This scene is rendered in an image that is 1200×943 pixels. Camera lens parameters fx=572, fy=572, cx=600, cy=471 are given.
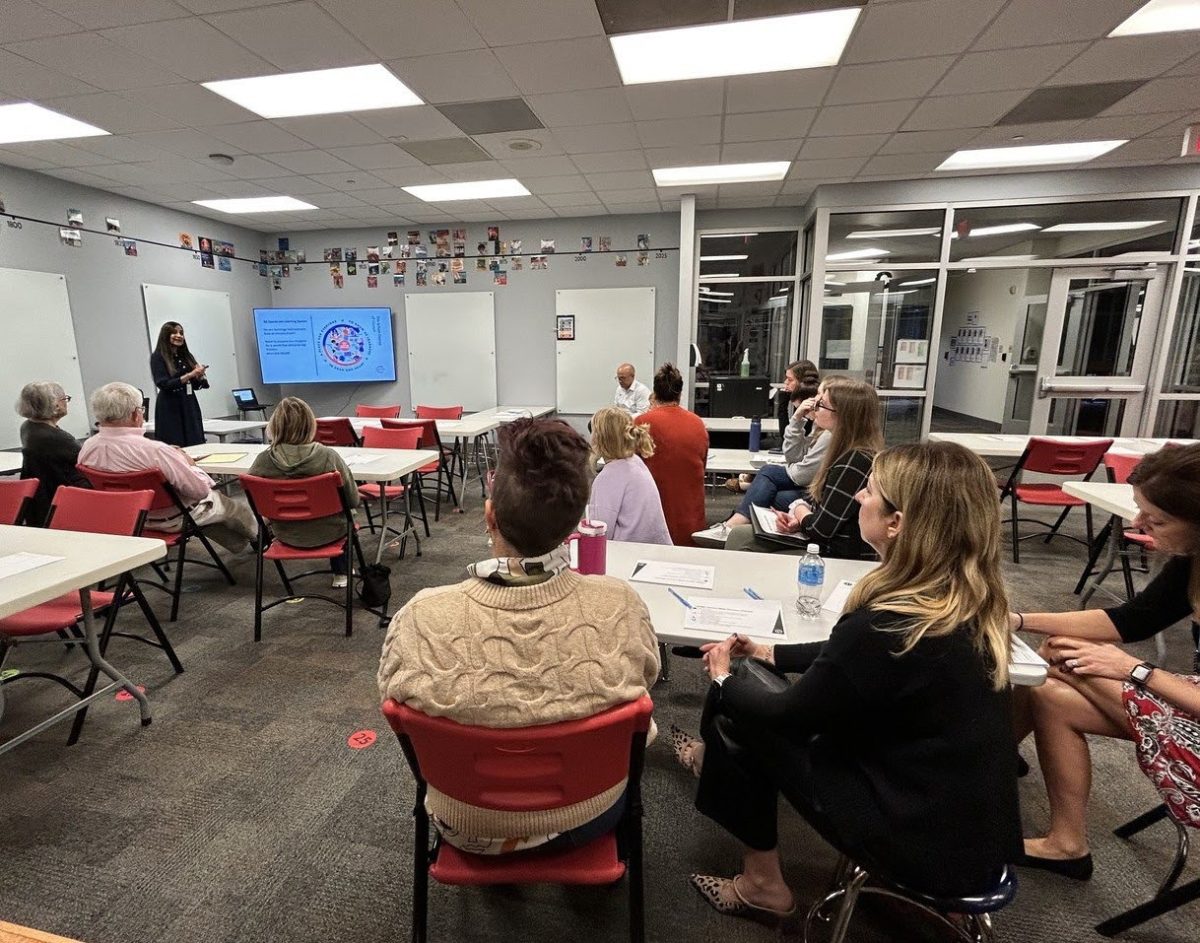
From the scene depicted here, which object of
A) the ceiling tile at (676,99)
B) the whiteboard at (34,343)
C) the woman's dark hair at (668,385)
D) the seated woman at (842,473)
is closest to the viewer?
the seated woman at (842,473)

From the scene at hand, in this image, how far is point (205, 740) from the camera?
2.10 m

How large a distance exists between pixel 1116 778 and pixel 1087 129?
15.0 ft

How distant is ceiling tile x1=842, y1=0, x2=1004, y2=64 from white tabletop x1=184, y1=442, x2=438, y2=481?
3274mm

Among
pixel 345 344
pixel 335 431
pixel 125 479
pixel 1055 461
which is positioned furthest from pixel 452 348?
pixel 1055 461

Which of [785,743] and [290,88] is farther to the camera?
[290,88]

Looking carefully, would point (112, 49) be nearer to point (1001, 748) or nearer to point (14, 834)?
point (14, 834)

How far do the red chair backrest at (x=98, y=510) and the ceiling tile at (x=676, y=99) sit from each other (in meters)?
3.33

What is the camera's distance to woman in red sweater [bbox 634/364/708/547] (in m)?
2.72

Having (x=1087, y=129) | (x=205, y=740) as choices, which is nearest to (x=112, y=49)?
(x=205, y=740)

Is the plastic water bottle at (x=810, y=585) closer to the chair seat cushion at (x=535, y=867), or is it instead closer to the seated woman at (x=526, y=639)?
the seated woman at (x=526, y=639)

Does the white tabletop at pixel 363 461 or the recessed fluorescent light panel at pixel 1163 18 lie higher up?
the recessed fluorescent light panel at pixel 1163 18

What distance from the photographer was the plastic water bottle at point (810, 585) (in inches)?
60.3

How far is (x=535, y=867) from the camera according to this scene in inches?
41.8

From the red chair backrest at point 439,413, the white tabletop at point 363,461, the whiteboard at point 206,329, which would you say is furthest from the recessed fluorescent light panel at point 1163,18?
the whiteboard at point 206,329
